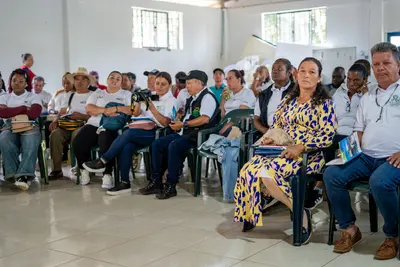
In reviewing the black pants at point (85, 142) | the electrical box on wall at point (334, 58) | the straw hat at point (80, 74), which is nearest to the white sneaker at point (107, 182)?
the black pants at point (85, 142)

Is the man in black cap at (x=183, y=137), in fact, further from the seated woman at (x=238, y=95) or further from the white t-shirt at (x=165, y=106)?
the seated woman at (x=238, y=95)

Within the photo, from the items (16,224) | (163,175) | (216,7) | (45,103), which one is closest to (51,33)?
(45,103)

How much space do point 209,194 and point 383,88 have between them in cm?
222

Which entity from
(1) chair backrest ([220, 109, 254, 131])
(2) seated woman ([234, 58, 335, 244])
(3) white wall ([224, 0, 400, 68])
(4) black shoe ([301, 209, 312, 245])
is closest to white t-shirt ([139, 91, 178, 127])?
(1) chair backrest ([220, 109, 254, 131])

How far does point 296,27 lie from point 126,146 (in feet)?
28.0

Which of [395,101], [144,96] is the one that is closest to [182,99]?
[144,96]

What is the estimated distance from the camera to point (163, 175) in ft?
17.9

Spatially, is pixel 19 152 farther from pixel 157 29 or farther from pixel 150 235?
pixel 157 29

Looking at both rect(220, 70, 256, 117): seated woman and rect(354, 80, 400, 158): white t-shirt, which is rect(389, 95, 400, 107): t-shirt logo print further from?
rect(220, 70, 256, 117): seated woman

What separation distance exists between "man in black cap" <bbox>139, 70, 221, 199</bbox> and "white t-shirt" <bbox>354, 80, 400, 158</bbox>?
1887 millimetres

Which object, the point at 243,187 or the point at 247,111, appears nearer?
the point at 243,187

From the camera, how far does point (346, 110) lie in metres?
4.63

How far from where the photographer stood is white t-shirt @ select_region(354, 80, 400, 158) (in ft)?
10.9

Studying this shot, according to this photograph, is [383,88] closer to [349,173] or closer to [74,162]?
[349,173]
